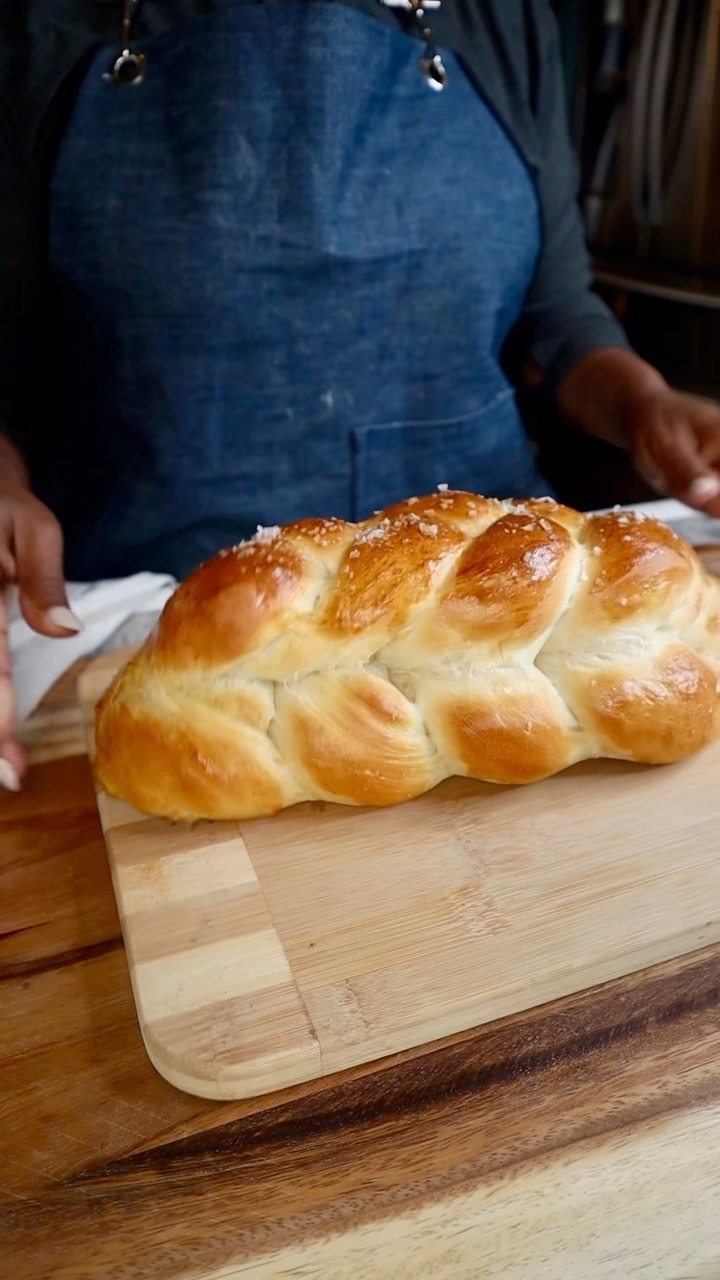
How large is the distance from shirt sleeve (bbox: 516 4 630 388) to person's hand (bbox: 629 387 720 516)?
196mm

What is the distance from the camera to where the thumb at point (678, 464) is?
3.18ft

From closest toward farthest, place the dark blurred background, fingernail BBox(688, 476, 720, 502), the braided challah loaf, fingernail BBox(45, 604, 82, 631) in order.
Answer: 1. the braided challah loaf
2. fingernail BBox(45, 604, 82, 631)
3. fingernail BBox(688, 476, 720, 502)
4. the dark blurred background

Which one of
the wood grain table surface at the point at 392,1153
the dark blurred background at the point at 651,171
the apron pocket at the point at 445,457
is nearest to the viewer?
the wood grain table surface at the point at 392,1153

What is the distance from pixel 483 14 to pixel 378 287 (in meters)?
0.38

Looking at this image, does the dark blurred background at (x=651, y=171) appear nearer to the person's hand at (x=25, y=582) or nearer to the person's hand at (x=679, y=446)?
the person's hand at (x=679, y=446)

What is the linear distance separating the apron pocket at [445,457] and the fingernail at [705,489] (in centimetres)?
33

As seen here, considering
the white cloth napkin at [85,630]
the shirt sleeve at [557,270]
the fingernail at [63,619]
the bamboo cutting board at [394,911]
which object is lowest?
the white cloth napkin at [85,630]

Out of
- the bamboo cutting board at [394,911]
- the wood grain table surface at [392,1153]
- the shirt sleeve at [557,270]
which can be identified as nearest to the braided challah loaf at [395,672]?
the bamboo cutting board at [394,911]

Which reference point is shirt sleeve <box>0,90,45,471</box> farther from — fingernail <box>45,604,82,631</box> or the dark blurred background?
the dark blurred background

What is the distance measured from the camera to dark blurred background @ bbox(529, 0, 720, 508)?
1.92 metres

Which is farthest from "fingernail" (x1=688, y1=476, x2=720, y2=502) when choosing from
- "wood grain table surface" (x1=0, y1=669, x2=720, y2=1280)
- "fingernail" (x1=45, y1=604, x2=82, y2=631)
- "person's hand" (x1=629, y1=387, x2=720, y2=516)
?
"fingernail" (x1=45, y1=604, x2=82, y2=631)

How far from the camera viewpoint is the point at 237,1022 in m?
0.56

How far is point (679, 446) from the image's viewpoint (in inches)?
41.2

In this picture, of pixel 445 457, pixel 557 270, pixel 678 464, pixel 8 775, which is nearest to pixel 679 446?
pixel 678 464
